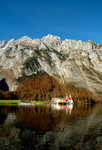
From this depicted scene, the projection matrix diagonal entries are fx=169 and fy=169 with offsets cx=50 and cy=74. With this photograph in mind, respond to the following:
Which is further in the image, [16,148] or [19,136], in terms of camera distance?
[19,136]

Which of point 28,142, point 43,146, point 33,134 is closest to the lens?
point 43,146

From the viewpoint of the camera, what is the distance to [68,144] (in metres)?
34.3

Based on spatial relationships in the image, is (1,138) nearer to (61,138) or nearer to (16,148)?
(16,148)

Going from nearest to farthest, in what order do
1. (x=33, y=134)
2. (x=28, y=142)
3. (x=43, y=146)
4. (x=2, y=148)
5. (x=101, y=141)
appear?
(x=2, y=148) < (x=43, y=146) < (x=28, y=142) < (x=101, y=141) < (x=33, y=134)

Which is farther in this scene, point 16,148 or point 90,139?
point 90,139

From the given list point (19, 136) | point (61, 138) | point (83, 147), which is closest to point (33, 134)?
point (19, 136)

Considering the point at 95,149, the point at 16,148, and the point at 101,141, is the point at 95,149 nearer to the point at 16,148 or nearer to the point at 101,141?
the point at 101,141

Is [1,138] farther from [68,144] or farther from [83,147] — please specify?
[83,147]

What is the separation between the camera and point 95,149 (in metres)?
31.7

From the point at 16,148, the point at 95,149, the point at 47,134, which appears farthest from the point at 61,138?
the point at 16,148

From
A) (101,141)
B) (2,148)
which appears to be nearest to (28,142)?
(2,148)

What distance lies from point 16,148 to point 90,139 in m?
17.1

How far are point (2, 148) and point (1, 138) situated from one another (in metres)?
6.70

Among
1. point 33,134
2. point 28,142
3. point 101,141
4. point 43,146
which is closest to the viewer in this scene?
point 43,146
